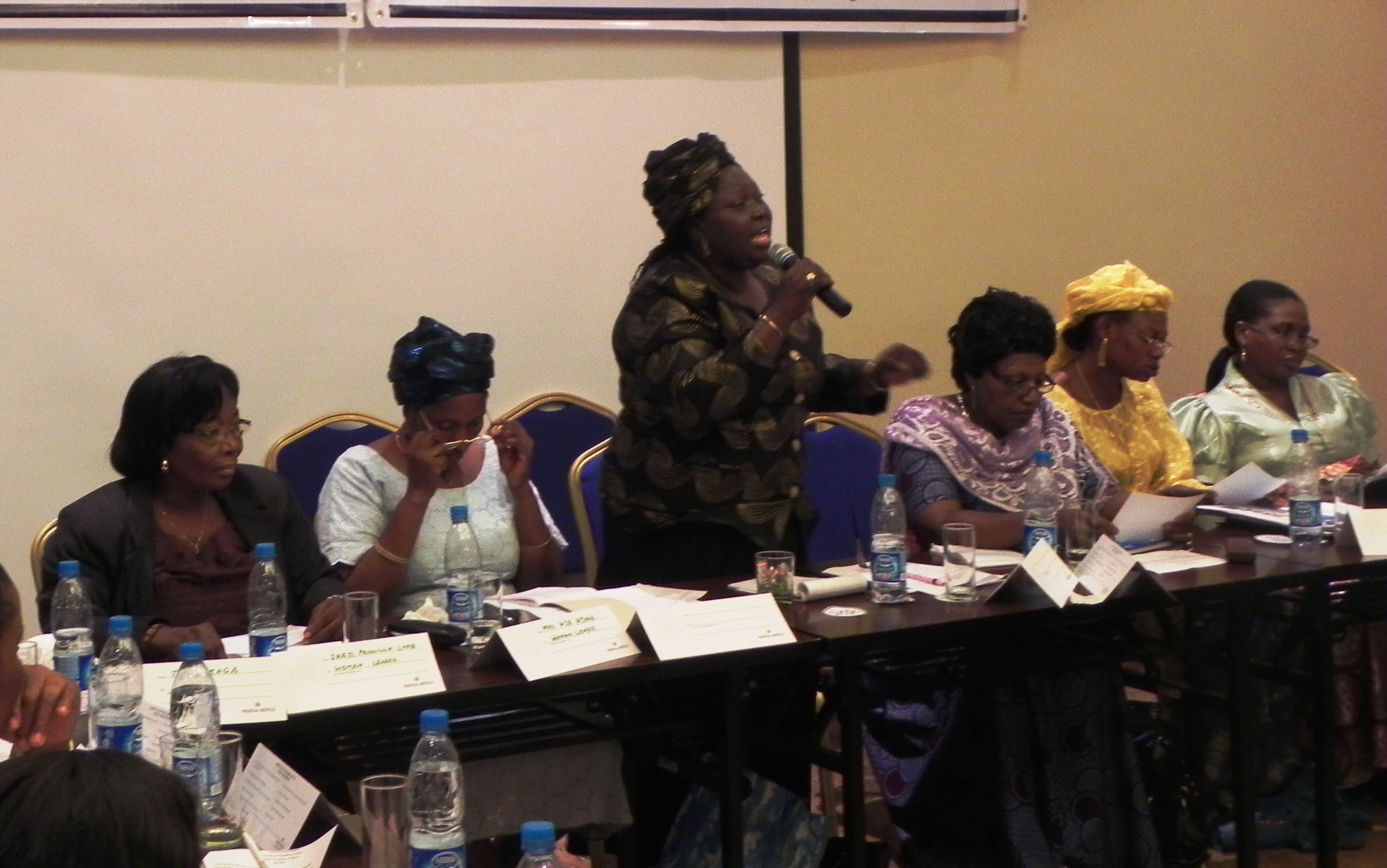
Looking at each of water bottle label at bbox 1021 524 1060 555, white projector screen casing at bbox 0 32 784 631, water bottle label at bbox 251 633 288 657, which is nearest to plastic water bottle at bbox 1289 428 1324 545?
water bottle label at bbox 1021 524 1060 555

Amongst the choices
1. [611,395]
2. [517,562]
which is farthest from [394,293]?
[517,562]

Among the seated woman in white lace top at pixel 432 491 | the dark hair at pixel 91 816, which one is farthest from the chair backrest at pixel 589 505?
the dark hair at pixel 91 816

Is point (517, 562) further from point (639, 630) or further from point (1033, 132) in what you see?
point (1033, 132)

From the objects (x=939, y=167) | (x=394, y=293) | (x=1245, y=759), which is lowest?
(x=1245, y=759)

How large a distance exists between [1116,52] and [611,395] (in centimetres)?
193

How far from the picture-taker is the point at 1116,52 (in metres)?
4.83

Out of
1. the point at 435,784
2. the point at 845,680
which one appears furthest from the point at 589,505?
the point at 435,784

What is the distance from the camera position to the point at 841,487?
3.76 meters

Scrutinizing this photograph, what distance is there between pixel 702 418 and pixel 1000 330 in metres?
0.77

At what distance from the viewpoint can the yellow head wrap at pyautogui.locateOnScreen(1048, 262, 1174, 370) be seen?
362 cm

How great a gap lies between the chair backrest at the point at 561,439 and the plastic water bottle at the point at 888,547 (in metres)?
1.34

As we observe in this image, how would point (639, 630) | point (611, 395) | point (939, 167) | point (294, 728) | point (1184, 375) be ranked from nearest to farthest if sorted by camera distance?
point (294, 728)
point (639, 630)
point (611, 395)
point (939, 167)
point (1184, 375)

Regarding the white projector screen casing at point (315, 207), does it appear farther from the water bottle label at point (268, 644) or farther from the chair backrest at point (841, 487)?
the water bottle label at point (268, 644)

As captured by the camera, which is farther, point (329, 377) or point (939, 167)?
point (939, 167)
